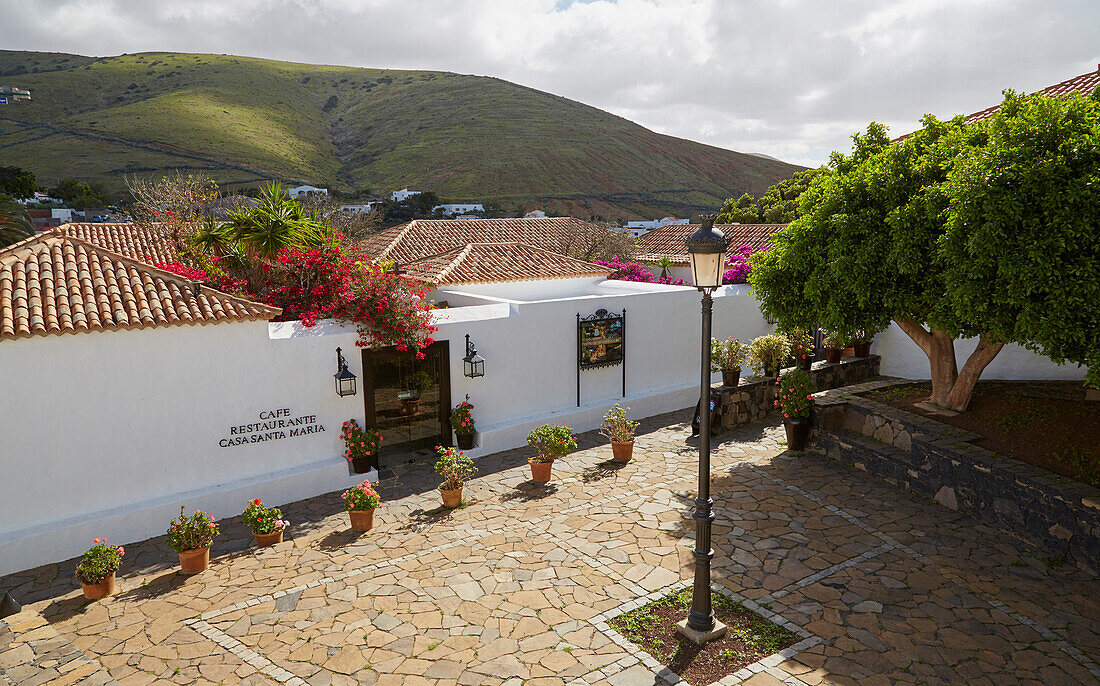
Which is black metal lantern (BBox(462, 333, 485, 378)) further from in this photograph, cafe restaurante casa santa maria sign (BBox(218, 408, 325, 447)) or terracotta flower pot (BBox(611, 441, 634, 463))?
terracotta flower pot (BBox(611, 441, 634, 463))

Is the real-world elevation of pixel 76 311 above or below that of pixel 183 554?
above

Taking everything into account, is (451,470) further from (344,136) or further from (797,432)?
(344,136)

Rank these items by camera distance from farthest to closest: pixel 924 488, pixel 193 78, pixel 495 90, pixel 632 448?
pixel 495 90
pixel 193 78
pixel 632 448
pixel 924 488

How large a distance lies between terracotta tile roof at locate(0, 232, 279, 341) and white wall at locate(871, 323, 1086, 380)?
15.5m

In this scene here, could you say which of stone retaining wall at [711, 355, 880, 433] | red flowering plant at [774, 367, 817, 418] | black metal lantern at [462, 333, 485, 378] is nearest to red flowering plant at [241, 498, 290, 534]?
black metal lantern at [462, 333, 485, 378]

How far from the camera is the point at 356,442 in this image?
11.3 m

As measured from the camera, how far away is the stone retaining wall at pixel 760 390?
14.1 meters

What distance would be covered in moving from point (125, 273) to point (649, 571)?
31.5 feet

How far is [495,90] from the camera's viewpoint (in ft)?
399

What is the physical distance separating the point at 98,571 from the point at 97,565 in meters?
0.08

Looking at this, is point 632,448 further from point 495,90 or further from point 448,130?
point 495,90

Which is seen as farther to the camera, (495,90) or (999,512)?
(495,90)

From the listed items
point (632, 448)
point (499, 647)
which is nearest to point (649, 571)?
point (499, 647)

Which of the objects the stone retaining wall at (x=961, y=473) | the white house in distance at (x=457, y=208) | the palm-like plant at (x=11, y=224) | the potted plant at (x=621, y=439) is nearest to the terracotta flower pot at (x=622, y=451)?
the potted plant at (x=621, y=439)
